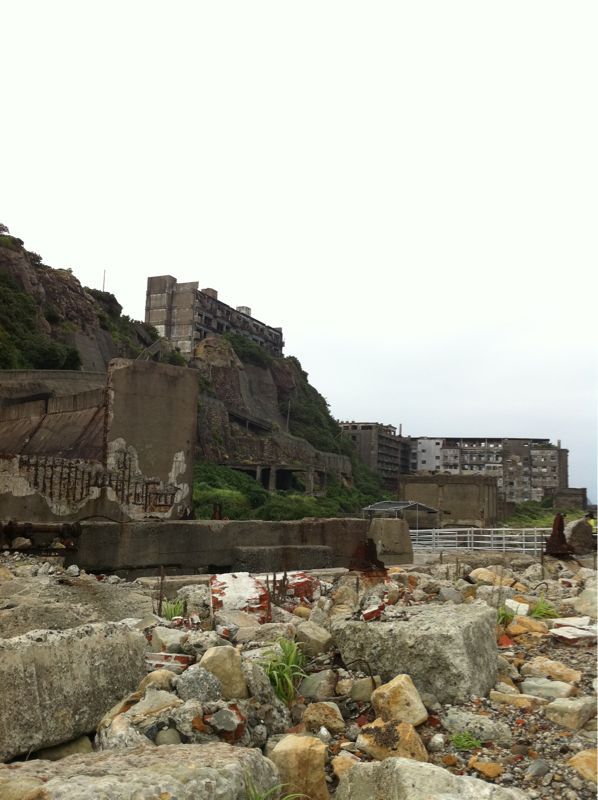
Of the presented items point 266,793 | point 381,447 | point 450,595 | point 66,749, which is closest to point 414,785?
point 266,793

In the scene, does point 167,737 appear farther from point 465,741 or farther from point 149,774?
point 465,741

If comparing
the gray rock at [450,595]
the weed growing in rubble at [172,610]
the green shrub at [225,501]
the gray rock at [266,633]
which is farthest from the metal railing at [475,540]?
the green shrub at [225,501]

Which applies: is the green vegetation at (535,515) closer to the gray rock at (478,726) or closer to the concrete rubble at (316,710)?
the concrete rubble at (316,710)

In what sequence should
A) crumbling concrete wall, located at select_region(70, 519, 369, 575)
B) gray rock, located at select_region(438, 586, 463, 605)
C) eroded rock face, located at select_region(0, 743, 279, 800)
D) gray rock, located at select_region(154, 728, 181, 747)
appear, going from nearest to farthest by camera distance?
eroded rock face, located at select_region(0, 743, 279, 800), gray rock, located at select_region(154, 728, 181, 747), gray rock, located at select_region(438, 586, 463, 605), crumbling concrete wall, located at select_region(70, 519, 369, 575)

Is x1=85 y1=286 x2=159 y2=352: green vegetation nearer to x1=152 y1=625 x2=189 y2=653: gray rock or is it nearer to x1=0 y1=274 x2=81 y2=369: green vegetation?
x1=0 y1=274 x2=81 y2=369: green vegetation

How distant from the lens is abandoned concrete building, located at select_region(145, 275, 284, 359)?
69.7 m

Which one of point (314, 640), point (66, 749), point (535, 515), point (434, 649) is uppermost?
point (434, 649)

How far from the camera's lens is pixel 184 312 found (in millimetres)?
70375

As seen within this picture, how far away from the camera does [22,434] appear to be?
13.5m

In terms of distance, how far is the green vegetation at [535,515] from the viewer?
55.6m

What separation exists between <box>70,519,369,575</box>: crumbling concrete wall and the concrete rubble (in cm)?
269

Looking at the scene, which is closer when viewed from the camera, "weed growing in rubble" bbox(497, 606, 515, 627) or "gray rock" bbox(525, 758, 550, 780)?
"gray rock" bbox(525, 758, 550, 780)

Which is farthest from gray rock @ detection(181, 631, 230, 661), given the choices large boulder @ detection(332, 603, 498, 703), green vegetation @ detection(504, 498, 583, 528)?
green vegetation @ detection(504, 498, 583, 528)

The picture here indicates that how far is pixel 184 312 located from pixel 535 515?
125 ft
